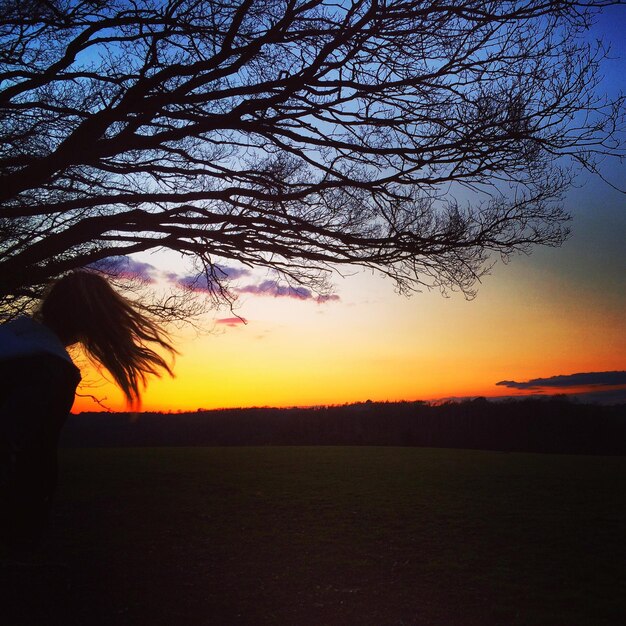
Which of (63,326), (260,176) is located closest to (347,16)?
(260,176)

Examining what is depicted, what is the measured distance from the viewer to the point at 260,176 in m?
8.64

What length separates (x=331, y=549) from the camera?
5.15 m

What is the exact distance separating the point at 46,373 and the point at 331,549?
3.54 m

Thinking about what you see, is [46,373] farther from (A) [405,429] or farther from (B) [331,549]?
(A) [405,429]

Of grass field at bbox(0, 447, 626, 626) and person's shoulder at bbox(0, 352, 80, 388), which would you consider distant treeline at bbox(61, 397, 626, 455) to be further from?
person's shoulder at bbox(0, 352, 80, 388)

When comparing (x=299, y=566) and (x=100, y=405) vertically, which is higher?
(x=100, y=405)

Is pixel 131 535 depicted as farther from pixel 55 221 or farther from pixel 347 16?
pixel 347 16

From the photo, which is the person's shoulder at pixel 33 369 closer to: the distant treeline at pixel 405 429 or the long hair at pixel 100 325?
the long hair at pixel 100 325

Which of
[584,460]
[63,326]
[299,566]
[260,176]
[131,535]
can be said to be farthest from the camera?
[584,460]

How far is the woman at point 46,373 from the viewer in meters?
2.26

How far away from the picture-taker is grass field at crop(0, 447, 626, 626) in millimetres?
3887

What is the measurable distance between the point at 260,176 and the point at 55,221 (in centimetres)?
317

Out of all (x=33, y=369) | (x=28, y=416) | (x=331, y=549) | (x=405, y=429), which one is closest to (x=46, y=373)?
(x=33, y=369)

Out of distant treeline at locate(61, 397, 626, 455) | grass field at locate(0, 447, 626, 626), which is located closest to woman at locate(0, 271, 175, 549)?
grass field at locate(0, 447, 626, 626)
